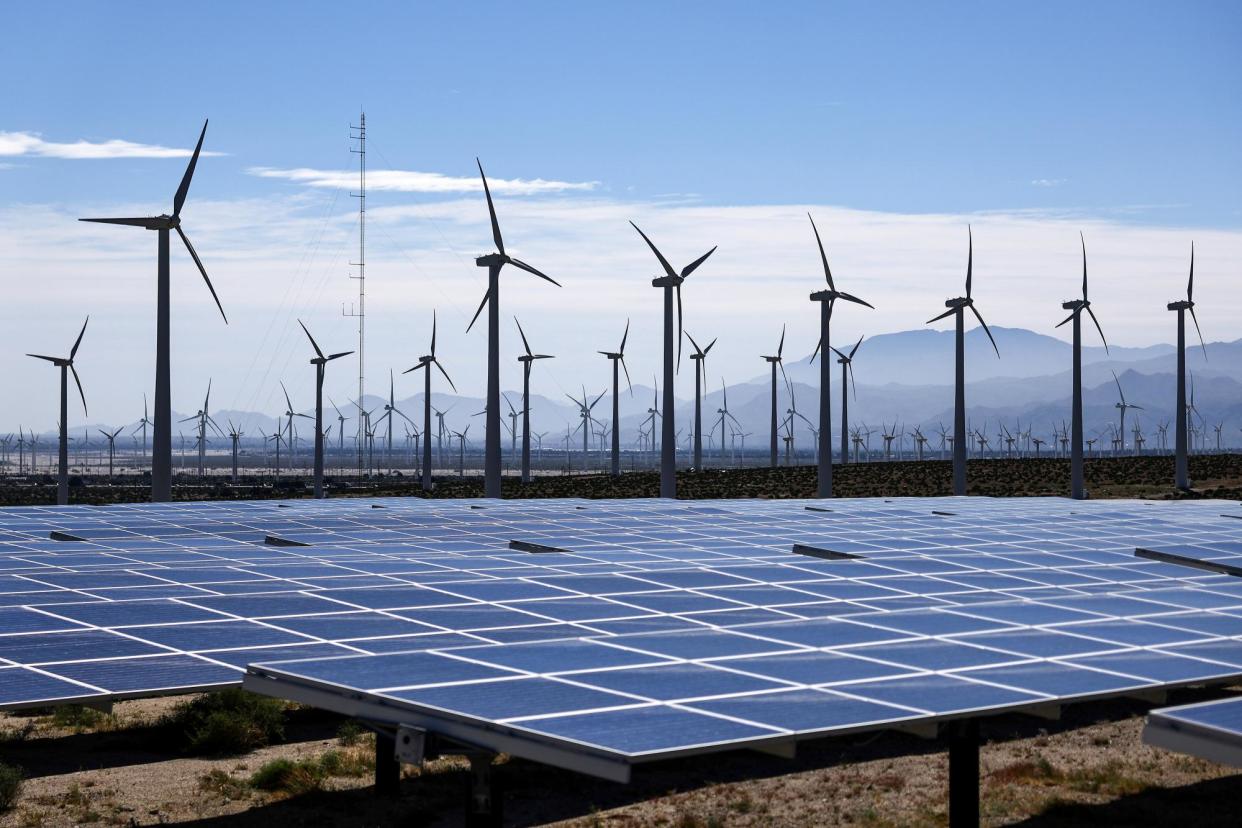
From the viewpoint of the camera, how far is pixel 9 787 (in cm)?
2858

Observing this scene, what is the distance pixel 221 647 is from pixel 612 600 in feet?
29.6

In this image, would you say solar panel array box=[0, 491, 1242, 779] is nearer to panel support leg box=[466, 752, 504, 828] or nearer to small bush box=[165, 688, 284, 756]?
panel support leg box=[466, 752, 504, 828]

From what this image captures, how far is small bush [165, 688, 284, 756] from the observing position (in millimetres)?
34688

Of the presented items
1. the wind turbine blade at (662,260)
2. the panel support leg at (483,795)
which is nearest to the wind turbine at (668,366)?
the wind turbine blade at (662,260)

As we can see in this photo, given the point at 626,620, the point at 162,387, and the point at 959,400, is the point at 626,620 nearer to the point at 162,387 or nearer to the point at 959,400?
the point at 162,387

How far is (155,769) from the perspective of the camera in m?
32.8

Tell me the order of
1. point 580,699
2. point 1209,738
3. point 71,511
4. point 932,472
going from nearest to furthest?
point 1209,738 → point 580,699 → point 71,511 → point 932,472

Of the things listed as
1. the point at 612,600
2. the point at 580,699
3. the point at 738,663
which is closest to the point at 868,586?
the point at 612,600

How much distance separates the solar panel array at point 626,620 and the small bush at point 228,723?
360cm

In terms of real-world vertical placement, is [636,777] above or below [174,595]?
below

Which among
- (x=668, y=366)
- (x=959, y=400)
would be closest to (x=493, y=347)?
(x=668, y=366)

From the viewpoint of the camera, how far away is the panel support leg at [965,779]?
23.2 metres

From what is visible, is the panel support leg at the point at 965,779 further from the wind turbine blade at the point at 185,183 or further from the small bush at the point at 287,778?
the wind turbine blade at the point at 185,183

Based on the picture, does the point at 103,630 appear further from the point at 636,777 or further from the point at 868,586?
the point at 868,586
